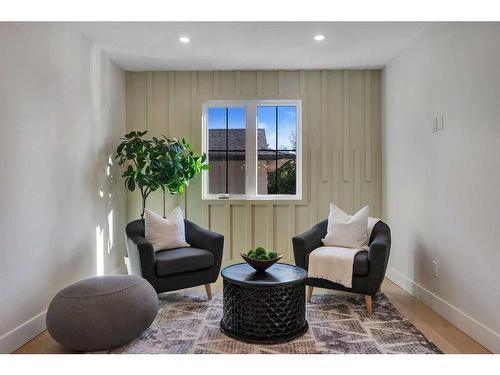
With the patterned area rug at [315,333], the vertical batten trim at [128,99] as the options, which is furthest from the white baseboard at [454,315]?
the vertical batten trim at [128,99]

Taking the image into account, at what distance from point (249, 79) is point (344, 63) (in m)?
1.15

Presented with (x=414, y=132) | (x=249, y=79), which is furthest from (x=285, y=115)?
(x=414, y=132)

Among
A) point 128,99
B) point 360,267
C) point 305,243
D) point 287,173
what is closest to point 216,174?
point 287,173

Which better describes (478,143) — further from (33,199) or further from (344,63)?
(33,199)

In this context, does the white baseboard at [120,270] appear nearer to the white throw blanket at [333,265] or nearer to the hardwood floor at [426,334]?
the hardwood floor at [426,334]

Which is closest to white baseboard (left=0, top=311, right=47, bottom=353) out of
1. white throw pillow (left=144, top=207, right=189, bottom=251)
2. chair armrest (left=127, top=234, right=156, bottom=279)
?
chair armrest (left=127, top=234, right=156, bottom=279)

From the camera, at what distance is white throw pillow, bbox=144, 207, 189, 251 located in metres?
3.34

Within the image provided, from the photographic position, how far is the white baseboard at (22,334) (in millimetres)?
2223

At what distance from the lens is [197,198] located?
4363mm

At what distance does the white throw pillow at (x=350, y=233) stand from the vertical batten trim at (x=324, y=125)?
101cm

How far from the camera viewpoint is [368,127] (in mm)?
4320

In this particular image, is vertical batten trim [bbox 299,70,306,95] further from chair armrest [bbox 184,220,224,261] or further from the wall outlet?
the wall outlet

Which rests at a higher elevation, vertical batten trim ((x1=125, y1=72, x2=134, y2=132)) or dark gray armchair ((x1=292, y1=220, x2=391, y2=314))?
vertical batten trim ((x1=125, y1=72, x2=134, y2=132))

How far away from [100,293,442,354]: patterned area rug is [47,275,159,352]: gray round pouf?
0.15m
